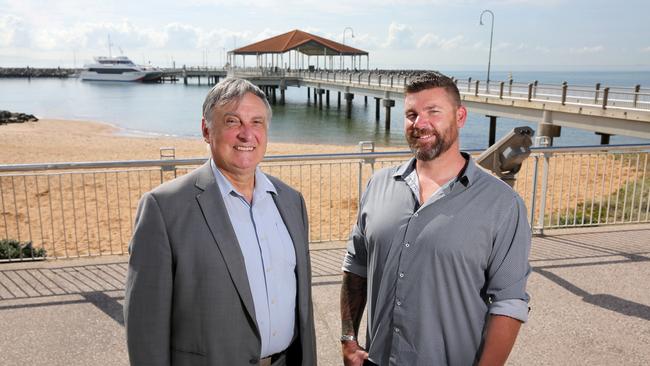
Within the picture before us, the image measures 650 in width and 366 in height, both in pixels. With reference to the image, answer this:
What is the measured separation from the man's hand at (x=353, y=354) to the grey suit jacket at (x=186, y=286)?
61 centimetres

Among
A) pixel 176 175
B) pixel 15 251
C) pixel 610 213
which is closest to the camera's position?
pixel 15 251

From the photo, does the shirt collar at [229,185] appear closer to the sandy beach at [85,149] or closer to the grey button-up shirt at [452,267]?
the grey button-up shirt at [452,267]

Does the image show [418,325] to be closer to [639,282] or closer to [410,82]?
[410,82]

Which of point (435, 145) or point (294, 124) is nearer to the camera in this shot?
point (435, 145)

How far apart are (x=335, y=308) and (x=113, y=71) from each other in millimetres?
115215

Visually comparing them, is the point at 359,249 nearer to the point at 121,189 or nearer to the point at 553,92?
the point at 121,189

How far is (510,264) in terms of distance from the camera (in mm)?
2064

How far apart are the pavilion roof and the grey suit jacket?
5201 centimetres

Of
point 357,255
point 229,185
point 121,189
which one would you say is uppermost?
point 229,185

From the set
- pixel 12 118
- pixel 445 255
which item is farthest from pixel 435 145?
pixel 12 118

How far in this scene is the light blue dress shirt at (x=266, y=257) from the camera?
6.70 feet

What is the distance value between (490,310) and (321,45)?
53.5 metres

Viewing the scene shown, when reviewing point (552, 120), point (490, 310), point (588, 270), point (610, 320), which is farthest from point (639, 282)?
point (552, 120)

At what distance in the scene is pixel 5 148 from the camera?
2239cm
